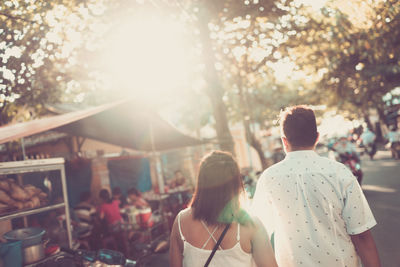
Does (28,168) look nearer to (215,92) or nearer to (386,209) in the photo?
(215,92)

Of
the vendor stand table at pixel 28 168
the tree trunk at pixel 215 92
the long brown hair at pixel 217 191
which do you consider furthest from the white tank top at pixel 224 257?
the tree trunk at pixel 215 92

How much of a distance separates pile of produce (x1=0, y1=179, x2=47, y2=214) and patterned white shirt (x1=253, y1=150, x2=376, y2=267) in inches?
151

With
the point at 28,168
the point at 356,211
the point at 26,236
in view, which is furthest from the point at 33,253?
the point at 356,211

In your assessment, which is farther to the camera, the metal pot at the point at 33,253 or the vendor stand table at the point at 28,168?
the vendor stand table at the point at 28,168

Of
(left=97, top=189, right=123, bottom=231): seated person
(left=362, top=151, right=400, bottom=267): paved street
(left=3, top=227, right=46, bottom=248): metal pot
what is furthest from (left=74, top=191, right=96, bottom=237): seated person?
(left=362, top=151, right=400, bottom=267): paved street

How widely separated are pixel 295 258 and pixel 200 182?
718 mm

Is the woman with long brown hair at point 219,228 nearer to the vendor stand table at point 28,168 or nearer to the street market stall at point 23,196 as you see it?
the street market stall at point 23,196

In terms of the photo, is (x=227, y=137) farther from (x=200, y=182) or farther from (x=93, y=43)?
(x=200, y=182)

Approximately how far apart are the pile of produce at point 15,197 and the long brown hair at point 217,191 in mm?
3431

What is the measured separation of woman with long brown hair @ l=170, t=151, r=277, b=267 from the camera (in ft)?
6.34

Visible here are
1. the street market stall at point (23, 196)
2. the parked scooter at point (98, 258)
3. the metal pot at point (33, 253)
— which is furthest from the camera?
the street market stall at point (23, 196)

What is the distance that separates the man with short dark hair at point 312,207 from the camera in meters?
1.85

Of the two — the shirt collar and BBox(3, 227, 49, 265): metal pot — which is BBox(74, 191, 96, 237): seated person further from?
the shirt collar

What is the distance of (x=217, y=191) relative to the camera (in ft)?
6.59
